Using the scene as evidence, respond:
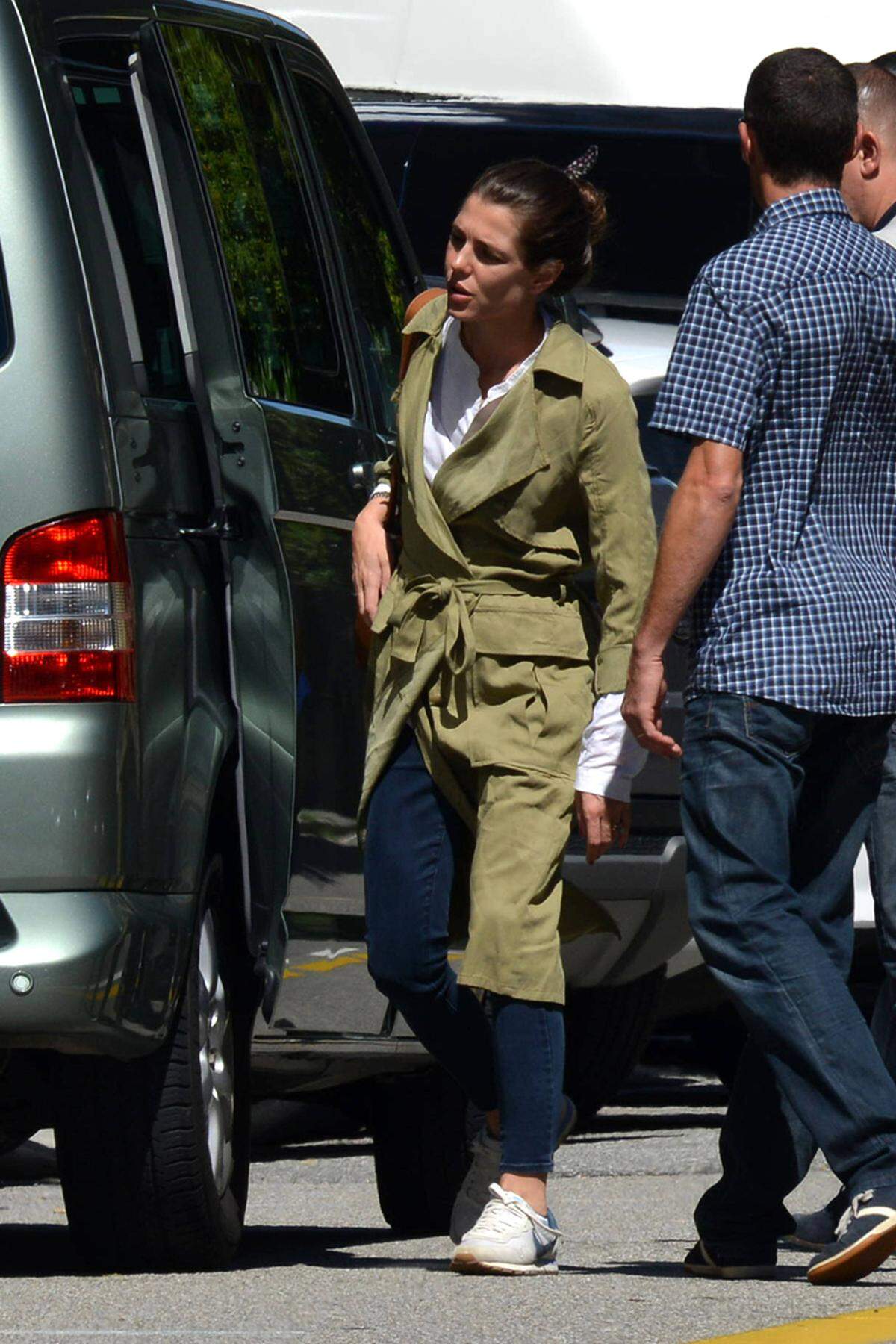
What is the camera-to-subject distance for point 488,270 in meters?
4.87

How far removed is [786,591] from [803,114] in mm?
701

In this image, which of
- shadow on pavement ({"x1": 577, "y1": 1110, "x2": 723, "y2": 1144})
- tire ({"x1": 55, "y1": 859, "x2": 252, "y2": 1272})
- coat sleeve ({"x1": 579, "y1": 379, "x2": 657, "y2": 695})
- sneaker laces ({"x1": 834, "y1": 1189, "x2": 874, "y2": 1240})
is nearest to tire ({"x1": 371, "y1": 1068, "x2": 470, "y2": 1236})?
tire ({"x1": 55, "y1": 859, "x2": 252, "y2": 1272})

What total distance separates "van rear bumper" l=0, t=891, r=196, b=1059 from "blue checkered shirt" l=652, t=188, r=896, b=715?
891 mm

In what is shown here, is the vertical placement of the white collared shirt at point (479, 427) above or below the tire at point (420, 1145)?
above

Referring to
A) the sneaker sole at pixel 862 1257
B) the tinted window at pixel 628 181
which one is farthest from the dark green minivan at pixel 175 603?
the tinted window at pixel 628 181

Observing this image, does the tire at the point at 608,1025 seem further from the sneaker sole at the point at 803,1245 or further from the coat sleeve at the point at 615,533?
the coat sleeve at the point at 615,533

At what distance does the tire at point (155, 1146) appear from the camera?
478 cm

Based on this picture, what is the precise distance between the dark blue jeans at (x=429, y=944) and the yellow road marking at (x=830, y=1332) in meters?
0.75

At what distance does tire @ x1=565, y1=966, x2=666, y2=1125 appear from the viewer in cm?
739

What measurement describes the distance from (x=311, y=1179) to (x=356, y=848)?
2574 mm

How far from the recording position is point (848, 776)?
474 centimetres

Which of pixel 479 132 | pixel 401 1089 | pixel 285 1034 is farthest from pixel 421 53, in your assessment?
pixel 285 1034

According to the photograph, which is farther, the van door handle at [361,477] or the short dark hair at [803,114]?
the van door handle at [361,477]

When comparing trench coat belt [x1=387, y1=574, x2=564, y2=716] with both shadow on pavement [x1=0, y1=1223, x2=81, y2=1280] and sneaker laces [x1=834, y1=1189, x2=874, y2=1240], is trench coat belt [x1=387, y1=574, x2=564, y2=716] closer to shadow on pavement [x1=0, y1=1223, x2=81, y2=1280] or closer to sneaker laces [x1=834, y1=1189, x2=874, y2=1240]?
sneaker laces [x1=834, y1=1189, x2=874, y2=1240]
